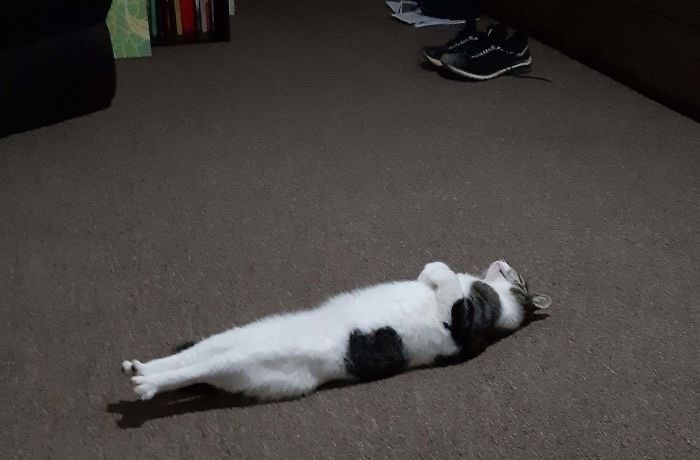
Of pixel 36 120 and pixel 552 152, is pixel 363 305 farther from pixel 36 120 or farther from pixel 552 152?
pixel 36 120

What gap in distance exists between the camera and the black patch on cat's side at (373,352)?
3.28 feet

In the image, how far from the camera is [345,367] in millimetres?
1011

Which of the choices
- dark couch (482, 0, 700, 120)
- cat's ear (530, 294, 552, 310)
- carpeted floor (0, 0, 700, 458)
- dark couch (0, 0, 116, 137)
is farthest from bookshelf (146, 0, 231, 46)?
cat's ear (530, 294, 552, 310)

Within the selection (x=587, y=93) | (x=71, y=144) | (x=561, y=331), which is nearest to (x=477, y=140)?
(x=587, y=93)

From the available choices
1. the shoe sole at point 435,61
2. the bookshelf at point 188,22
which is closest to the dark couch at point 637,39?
the shoe sole at point 435,61

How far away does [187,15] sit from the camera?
2547mm

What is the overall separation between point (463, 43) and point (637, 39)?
0.58m

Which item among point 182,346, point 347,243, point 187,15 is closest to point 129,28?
point 187,15

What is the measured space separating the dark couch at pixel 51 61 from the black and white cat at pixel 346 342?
103cm

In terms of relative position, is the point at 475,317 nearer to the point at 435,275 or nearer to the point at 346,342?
the point at 435,275

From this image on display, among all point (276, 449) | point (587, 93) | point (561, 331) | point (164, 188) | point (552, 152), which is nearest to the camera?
point (276, 449)

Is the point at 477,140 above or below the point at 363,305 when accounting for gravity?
below

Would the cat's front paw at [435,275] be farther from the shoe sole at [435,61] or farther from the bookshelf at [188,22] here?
the bookshelf at [188,22]

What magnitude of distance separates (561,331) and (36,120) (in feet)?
4.63
